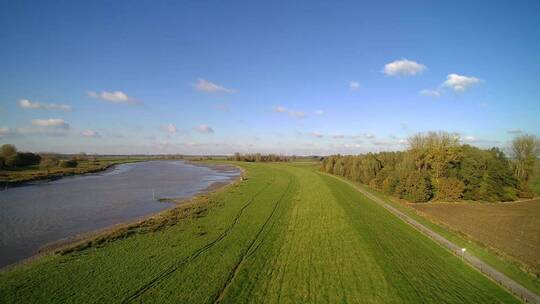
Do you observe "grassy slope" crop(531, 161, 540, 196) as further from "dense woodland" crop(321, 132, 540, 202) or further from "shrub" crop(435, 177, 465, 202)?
"shrub" crop(435, 177, 465, 202)

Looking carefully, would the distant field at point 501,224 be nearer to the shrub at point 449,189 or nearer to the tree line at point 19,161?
the shrub at point 449,189

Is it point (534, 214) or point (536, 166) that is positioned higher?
point (536, 166)

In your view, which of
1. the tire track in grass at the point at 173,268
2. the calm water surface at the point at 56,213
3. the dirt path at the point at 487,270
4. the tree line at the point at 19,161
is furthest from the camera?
the tree line at the point at 19,161

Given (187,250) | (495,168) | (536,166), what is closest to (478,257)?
(187,250)

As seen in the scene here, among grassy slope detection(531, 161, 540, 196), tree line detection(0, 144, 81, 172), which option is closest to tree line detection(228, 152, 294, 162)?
tree line detection(0, 144, 81, 172)

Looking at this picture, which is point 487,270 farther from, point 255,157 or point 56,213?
point 255,157

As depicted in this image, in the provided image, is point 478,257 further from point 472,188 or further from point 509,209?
point 472,188

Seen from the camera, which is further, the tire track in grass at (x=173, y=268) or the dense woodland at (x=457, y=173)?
the dense woodland at (x=457, y=173)

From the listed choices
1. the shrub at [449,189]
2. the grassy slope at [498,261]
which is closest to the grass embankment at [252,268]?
the grassy slope at [498,261]
